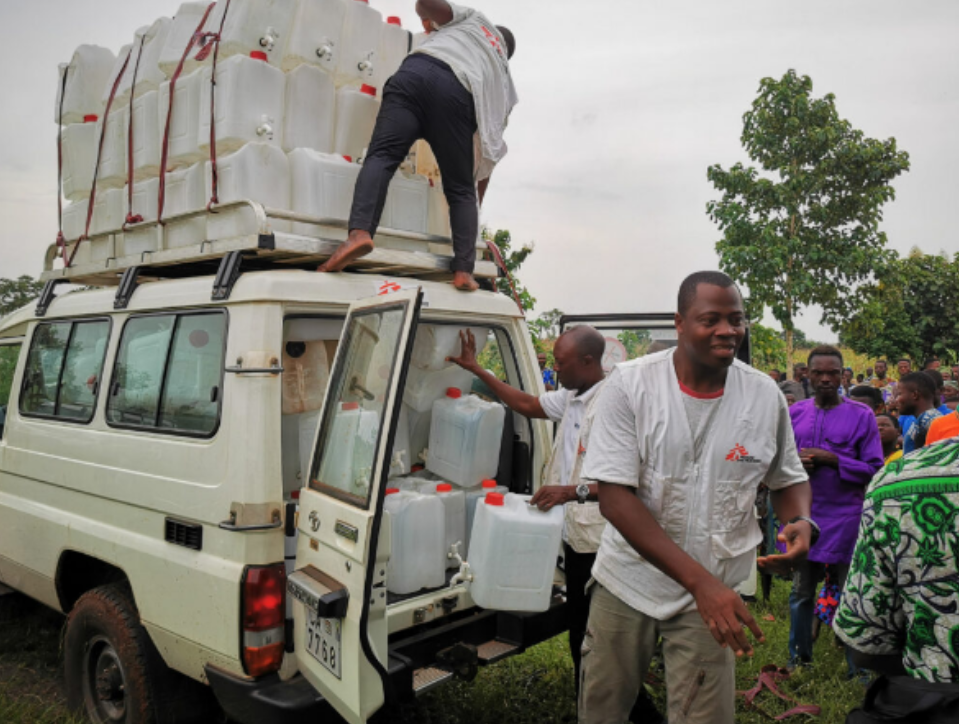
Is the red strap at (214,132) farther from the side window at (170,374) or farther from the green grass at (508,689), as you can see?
the green grass at (508,689)

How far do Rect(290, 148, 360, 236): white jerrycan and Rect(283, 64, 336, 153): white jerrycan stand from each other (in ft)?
0.46

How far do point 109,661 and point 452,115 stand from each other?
2.82 metres

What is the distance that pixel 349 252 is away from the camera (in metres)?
2.96

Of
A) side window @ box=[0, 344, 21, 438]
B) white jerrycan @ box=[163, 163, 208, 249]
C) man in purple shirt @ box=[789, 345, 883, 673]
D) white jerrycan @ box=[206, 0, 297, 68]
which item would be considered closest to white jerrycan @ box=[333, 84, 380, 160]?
white jerrycan @ box=[206, 0, 297, 68]

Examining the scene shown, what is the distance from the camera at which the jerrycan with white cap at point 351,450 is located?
2434 mm

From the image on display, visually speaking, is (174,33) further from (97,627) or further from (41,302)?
(97,627)

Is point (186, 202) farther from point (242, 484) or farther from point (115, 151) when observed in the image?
point (242, 484)

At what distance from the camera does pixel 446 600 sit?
295 cm

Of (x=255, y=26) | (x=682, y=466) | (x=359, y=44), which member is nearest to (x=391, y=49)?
(x=359, y=44)

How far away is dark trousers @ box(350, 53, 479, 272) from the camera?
10.4 feet

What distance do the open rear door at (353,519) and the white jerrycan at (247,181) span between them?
0.84m

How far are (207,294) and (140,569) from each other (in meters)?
1.10

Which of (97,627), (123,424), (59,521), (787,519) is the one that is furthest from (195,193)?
(787,519)

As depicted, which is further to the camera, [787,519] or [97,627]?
[97,627]
